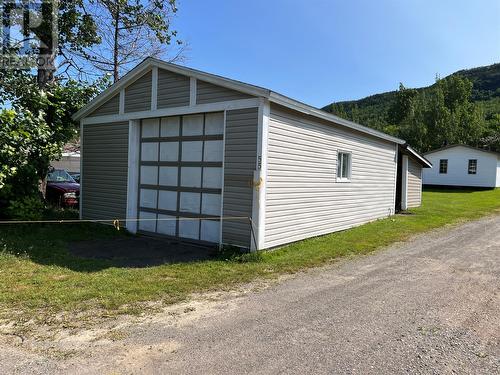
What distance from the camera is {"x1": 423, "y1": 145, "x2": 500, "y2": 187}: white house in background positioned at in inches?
1191

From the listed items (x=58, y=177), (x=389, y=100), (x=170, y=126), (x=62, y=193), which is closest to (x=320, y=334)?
(x=170, y=126)

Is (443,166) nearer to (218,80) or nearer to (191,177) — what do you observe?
(191,177)

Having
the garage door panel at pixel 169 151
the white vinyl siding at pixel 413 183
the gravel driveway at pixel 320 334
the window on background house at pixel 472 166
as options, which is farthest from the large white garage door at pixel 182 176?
the window on background house at pixel 472 166

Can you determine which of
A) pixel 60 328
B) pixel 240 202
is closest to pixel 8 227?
pixel 240 202

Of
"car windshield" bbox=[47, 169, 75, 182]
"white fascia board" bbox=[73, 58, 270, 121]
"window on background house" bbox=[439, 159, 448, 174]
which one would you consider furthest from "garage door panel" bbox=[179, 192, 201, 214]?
"window on background house" bbox=[439, 159, 448, 174]

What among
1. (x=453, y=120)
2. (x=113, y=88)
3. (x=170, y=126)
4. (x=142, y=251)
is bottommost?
(x=142, y=251)

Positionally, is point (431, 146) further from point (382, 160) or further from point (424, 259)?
point (424, 259)

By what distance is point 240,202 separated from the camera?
314 inches

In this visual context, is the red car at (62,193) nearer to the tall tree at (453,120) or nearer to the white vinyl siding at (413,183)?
the white vinyl siding at (413,183)

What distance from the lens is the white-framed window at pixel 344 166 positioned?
10.8 m

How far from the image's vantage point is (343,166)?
1108 cm

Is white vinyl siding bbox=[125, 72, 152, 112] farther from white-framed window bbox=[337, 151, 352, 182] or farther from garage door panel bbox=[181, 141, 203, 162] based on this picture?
white-framed window bbox=[337, 151, 352, 182]

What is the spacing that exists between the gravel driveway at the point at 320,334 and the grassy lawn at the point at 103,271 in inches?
28.9

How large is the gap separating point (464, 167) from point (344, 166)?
80.5 feet
